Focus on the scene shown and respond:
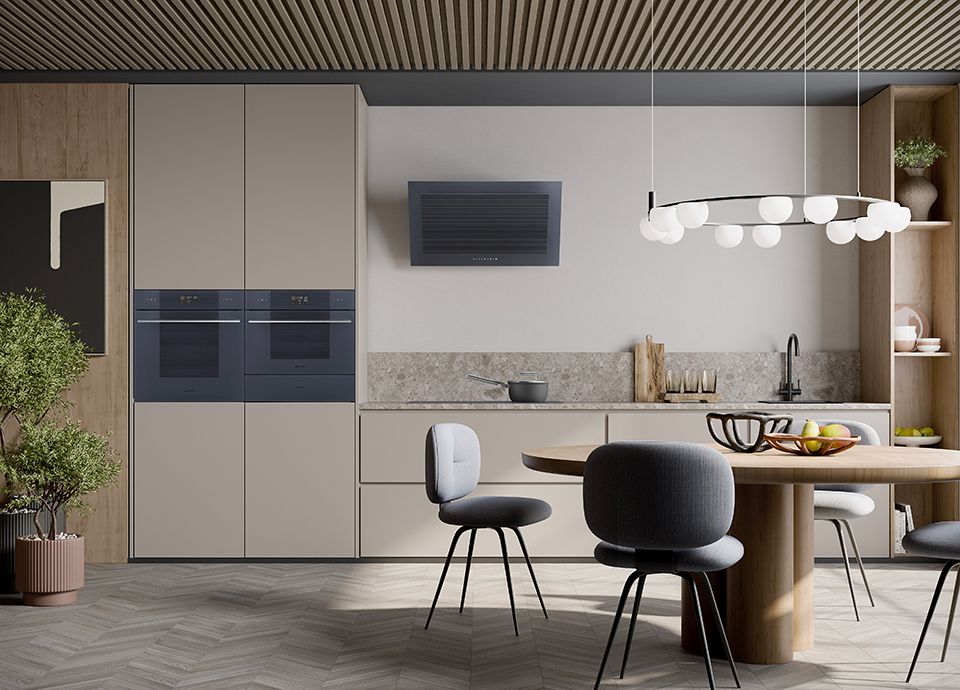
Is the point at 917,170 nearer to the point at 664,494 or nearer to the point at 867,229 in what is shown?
the point at 867,229

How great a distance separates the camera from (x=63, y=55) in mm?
5285

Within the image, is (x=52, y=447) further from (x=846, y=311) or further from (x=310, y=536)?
(x=846, y=311)

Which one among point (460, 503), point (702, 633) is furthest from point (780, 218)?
point (460, 503)

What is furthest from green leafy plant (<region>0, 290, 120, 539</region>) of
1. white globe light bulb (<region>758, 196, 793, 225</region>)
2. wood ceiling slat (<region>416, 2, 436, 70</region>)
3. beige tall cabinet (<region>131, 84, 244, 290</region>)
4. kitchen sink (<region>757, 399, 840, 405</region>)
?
kitchen sink (<region>757, 399, 840, 405</region>)

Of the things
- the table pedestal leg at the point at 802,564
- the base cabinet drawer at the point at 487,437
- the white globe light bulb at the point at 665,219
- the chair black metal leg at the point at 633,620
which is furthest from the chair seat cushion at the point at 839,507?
the base cabinet drawer at the point at 487,437

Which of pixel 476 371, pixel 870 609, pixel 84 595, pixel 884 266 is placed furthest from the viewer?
pixel 476 371

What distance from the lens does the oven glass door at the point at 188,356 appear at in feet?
18.1

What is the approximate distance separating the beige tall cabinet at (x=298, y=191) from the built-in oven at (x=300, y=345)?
88 mm

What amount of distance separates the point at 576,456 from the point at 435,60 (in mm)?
2826

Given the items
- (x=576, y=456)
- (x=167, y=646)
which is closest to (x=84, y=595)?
(x=167, y=646)

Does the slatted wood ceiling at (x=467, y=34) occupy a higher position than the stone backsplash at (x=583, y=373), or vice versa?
the slatted wood ceiling at (x=467, y=34)

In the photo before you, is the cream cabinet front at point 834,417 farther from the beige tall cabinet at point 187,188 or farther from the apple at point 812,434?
the beige tall cabinet at point 187,188

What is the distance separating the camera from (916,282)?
19.3ft

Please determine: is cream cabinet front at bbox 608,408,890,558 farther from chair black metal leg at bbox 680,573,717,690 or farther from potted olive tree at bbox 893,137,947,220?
chair black metal leg at bbox 680,573,717,690
